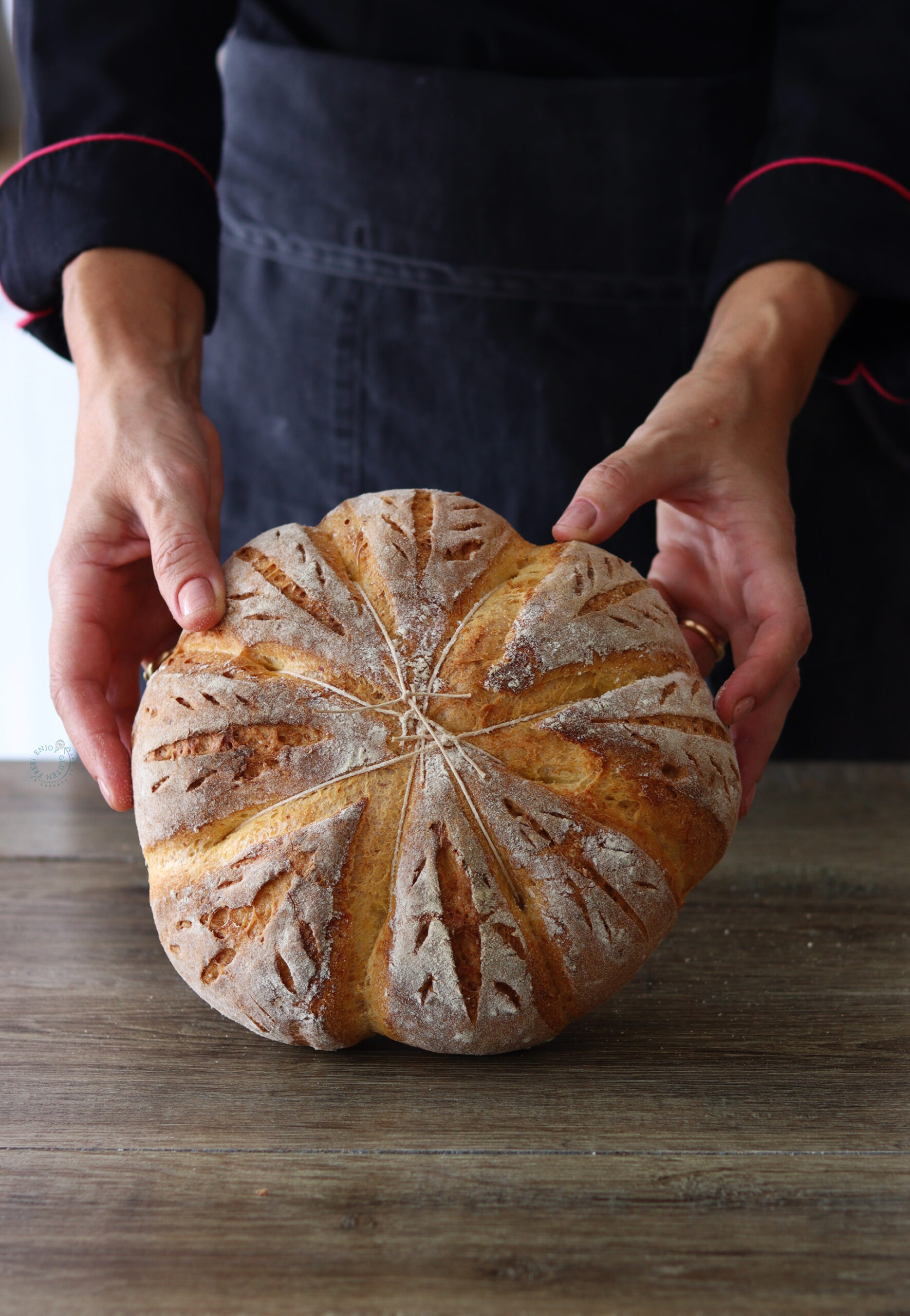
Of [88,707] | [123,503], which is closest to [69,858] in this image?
[88,707]

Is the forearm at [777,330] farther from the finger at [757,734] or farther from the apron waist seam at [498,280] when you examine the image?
the finger at [757,734]

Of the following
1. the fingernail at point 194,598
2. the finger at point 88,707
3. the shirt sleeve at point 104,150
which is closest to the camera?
the fingernail at point 194,598

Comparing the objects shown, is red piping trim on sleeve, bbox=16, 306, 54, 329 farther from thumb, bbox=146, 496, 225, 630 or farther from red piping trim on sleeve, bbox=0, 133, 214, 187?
thumb, bbox=146, 496, 225, 630

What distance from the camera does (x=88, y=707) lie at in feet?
5.39

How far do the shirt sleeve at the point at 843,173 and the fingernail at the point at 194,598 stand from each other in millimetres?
1134

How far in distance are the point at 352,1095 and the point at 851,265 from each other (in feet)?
5.10

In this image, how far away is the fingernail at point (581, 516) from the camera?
1555 mm

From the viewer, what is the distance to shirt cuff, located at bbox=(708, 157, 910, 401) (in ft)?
6.25

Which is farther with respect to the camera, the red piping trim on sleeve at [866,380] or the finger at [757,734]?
the red piping trim on sleeve at [866,380]

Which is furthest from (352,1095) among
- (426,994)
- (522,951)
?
(522,951)

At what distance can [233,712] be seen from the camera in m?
1.35

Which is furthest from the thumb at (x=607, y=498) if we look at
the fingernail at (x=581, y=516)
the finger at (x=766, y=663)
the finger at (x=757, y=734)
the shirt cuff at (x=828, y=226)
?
the shirt cuff at (x=828, y=226)

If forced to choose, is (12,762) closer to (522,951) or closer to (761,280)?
(522,951)

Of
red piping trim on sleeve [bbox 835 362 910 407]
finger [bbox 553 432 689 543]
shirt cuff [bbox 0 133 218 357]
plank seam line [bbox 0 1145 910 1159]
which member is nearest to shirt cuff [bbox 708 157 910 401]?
red piping trim on sleeve [bbox 835 362 910 407]
